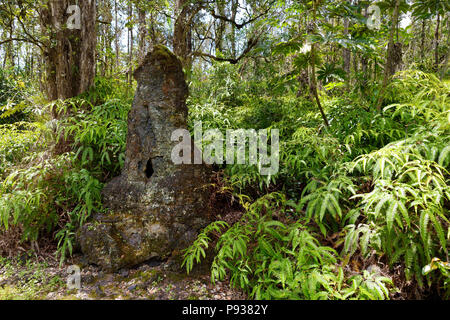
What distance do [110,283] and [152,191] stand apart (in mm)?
796

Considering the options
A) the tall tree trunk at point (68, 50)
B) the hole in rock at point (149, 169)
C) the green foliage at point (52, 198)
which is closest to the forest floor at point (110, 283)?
the green foliage at point (52, 198)

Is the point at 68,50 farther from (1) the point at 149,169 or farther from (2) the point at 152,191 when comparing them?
(2) the point at 152,191

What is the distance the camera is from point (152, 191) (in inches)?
93.0

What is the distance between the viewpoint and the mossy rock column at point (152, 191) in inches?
87.3

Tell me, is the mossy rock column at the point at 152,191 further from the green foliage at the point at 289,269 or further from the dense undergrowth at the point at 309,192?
the green foliage at the point at 289,269

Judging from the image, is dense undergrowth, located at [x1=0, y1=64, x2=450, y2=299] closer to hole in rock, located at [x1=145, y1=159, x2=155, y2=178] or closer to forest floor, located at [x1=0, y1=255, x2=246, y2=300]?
forest floor, located at [x1=0, y1=255, x2=246, y2=300]

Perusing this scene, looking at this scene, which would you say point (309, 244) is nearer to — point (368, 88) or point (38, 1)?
point (368, 88)

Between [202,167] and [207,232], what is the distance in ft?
2.16

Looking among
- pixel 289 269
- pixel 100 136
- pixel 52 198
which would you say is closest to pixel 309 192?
pixel 289 269

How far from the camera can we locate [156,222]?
7.51ft

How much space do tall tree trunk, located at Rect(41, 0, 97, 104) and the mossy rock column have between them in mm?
1141

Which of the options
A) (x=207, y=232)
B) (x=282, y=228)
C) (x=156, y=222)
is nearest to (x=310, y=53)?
(x=282, y=228)

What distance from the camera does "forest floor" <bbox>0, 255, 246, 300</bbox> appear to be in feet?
6.18
